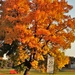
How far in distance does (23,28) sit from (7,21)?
252 centimetres

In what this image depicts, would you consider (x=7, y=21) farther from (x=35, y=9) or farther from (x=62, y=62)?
(x=62, y=62)

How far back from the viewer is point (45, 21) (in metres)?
31.2

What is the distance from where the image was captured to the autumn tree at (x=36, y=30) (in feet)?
99.2

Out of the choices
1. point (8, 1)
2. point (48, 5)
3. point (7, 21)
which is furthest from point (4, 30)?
point (48, 5)

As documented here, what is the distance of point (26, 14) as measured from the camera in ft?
102

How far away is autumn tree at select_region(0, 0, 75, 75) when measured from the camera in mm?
30245

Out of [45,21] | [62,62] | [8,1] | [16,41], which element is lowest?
[62,62]

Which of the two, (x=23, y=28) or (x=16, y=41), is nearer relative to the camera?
(x=23, y=28)

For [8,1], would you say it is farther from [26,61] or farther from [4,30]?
[26,61]

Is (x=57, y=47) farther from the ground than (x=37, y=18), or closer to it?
closer to it

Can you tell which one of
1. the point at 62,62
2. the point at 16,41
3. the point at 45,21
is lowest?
the point at 62,62

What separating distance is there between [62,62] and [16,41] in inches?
210

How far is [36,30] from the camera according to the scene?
30.6 m

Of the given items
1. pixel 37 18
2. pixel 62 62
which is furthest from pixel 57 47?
pixel 37 18
